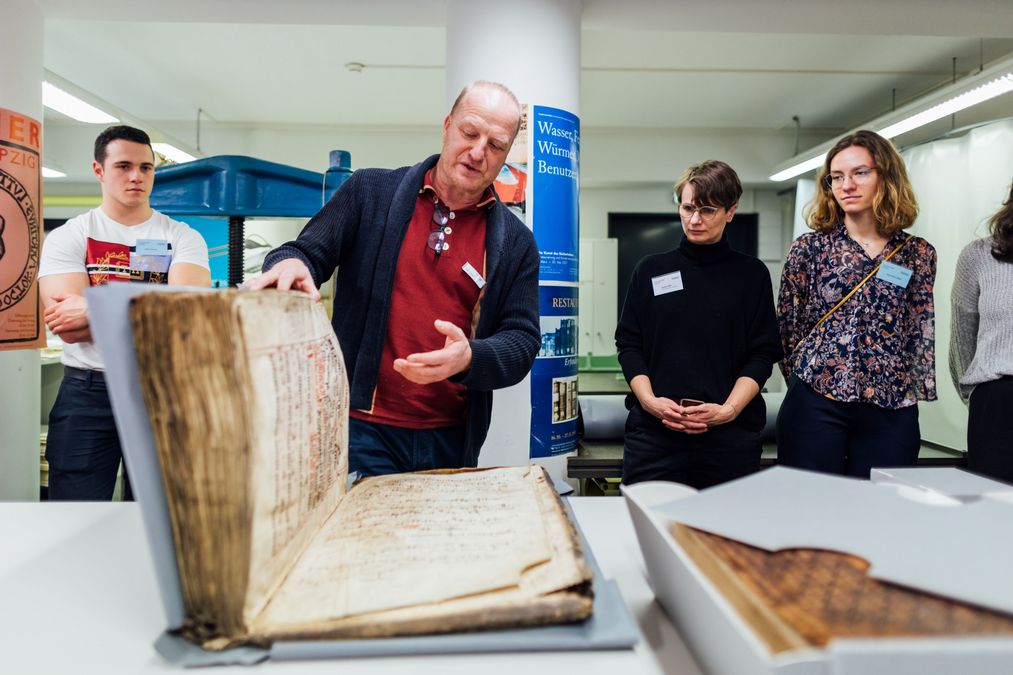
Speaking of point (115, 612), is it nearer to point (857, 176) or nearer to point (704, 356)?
point (704, 356)

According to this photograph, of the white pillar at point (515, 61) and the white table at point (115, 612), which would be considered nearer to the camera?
the white table at point (115, 612)

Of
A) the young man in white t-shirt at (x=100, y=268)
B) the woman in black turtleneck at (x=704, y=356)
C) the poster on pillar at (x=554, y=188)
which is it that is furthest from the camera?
the poster on pillar at (x=554, y=188)

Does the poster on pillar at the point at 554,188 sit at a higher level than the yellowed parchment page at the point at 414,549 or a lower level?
higher

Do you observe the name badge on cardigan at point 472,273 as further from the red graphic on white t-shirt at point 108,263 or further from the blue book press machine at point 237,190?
the red graphic on white t-shirt at point 108,263

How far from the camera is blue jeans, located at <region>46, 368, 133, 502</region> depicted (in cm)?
201

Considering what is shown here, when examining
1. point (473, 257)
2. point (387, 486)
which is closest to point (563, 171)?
point (473, 257)

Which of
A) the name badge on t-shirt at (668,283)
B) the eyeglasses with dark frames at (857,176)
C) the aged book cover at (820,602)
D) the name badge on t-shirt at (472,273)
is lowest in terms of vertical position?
the aged book cover at (820,602)

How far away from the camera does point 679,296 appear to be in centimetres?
193

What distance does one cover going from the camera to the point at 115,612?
20.7 inches

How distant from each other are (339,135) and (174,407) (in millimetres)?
6792

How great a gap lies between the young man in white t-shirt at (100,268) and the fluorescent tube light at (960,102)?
3596mm

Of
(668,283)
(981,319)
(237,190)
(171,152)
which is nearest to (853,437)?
(981,319)

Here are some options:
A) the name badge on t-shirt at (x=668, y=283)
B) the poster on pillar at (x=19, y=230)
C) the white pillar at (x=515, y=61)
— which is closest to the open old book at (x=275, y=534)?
the name badge on t-shirt at (x=668, y=283)

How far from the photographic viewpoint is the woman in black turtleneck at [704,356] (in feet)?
6.07
